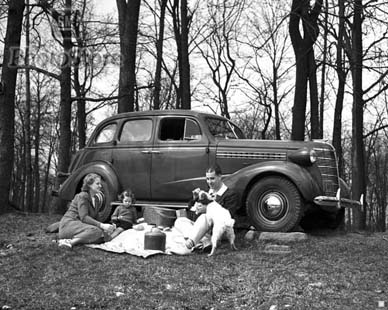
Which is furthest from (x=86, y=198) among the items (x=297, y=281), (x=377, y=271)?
(x=377, y=271)

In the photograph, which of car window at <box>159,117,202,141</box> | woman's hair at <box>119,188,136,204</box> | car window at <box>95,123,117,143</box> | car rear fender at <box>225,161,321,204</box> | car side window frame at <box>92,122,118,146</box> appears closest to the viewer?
car rear fender at <box>225,161,321,204</box>

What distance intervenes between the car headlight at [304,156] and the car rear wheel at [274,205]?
0.41 metres

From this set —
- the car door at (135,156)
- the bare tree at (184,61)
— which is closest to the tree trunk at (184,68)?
the bare tree at (184,61)

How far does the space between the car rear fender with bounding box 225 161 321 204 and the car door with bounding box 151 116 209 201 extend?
0.61 metres

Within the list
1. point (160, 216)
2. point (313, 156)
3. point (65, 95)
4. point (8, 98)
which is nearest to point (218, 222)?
point (160, 216)

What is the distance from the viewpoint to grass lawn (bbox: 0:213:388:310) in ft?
16.6

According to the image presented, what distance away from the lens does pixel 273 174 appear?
8008 millimetres

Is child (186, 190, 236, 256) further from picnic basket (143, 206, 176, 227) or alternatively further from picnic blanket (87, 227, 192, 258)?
picnic basket (143, 206, 176, 227)

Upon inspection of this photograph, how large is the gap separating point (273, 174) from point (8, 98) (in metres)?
6.69

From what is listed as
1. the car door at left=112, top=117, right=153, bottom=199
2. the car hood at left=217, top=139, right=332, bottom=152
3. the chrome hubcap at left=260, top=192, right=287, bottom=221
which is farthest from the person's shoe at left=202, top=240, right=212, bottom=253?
the car door at left=112, top=117, right=153, bottom=199

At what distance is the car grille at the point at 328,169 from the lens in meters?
8.19

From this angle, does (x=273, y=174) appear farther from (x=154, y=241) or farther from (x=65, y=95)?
(x=65, y=95)

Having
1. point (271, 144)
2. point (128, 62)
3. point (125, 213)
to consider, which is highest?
point (128, 62)

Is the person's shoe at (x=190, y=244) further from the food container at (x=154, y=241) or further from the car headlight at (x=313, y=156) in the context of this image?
the car headlight at (x=313, y=156)
